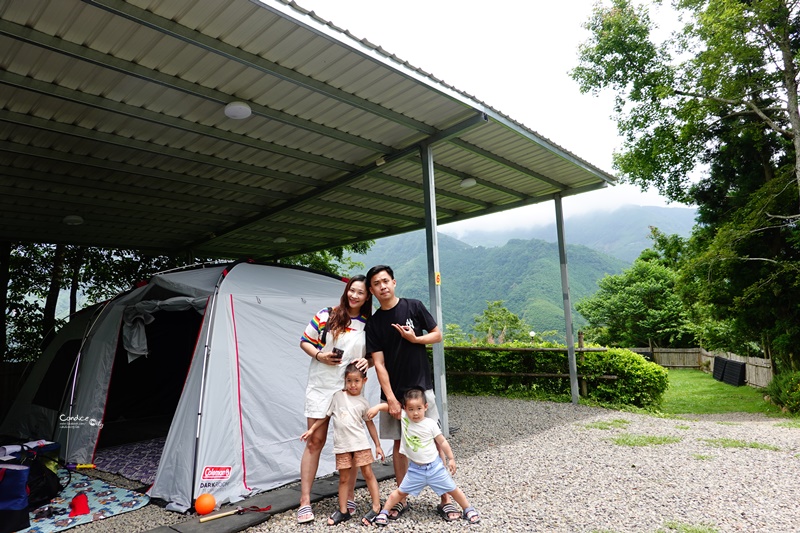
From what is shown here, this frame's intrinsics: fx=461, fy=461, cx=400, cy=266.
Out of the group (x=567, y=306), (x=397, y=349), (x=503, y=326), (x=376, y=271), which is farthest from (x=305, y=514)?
(x=503, y=326)

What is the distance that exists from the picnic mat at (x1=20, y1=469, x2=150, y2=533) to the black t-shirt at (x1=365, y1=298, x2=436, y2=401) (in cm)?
216

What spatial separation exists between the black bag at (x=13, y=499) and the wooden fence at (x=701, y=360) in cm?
1473

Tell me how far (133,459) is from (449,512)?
349 cm

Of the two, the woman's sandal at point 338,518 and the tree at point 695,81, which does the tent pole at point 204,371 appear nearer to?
the woman's sandal at point 338,518

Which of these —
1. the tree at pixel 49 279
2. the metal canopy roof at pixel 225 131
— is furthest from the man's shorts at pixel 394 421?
the tree at pixel 49 279

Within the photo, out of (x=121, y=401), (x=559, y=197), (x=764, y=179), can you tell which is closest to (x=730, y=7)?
(x=764, y=179)

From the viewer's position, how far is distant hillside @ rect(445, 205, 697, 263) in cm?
14188

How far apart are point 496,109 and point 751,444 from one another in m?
4.33

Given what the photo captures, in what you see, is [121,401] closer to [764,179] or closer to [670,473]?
[670,473]

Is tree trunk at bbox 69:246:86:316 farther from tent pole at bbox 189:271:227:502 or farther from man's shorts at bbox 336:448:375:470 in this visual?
man's shorts at bbox 336:448:375:470

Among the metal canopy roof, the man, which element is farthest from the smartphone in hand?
the metal canopy roof

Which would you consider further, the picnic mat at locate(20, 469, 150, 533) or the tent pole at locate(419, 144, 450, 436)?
the tent pole at locate(419, 144, 450, 436)

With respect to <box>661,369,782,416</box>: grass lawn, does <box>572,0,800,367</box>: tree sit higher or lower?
higher

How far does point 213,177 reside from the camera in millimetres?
6203
